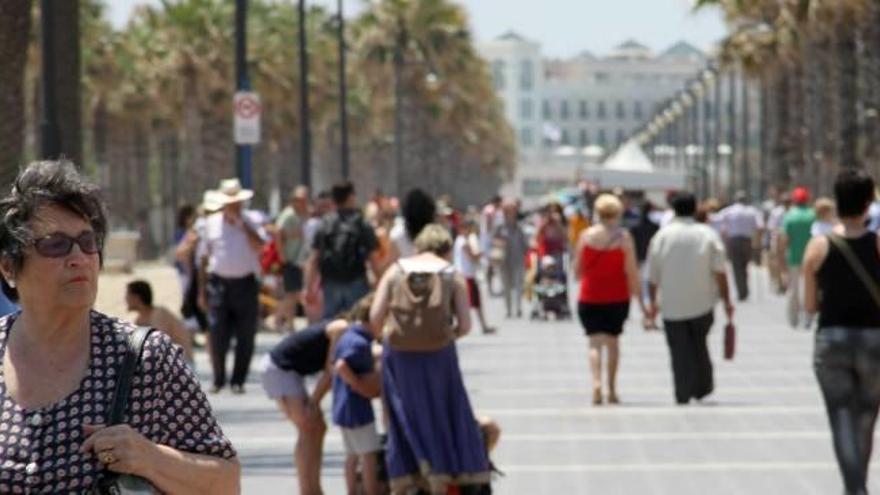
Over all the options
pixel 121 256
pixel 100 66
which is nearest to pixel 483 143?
pixel 100 66

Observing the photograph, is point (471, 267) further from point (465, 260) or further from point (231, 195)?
point (231, 195)

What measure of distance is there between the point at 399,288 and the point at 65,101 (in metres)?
10.1

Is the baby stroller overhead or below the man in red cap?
below

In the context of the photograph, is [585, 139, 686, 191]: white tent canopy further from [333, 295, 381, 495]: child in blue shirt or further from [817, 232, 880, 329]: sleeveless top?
[817, 232, 880, 329]: sleeveless top

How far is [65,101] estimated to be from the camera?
22297 mm

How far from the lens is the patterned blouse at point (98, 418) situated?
4.73 metres

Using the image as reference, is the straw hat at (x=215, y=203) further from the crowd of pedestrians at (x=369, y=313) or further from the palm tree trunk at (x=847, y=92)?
the palm tree trunk at (x=847, y=92)

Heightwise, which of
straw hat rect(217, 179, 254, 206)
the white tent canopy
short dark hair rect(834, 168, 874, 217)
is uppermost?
short dark hair rect(834, 168, 874, 217)

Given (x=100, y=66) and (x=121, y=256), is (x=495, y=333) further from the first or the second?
(x=100, y=66)

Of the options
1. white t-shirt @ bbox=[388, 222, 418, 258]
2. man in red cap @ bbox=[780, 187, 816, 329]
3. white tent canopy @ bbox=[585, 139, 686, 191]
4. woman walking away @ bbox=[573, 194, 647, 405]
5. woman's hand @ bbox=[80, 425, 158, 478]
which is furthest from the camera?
white tent canopy @ bbox=[585, 139, 686, 191]

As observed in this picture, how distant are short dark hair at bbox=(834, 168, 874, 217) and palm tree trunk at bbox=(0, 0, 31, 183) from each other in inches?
350

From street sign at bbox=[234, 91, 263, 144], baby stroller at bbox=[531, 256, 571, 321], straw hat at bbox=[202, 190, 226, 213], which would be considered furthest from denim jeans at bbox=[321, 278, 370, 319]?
baby stroller at bbox=[531, 256, 571, 321]

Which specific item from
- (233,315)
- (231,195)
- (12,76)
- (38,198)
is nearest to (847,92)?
(233,315)

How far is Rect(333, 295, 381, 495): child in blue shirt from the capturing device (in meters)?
12.8
